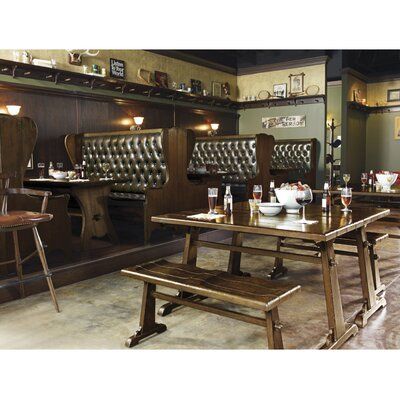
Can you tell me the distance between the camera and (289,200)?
290cm

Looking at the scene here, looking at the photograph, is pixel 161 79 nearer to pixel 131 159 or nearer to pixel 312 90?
pixel 131 159

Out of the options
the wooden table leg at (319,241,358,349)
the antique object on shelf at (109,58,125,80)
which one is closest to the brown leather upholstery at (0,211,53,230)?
the wooden table leg at (319,241,358,349)

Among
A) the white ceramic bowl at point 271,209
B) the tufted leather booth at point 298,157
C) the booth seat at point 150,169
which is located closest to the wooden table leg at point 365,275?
the white ceramic bowl at point 271,209

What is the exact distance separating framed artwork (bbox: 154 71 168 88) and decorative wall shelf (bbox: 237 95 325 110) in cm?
241

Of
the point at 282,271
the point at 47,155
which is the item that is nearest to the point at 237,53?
the point at 47,155

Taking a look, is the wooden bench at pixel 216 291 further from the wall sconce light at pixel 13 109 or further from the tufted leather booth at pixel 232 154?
the tufted leather booth at pixel 232 154

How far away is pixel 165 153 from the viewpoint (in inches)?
187

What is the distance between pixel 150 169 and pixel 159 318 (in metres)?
2.41

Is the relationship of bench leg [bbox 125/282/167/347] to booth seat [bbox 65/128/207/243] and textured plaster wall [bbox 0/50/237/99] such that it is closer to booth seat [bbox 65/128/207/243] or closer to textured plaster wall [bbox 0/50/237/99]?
booth seat [bbox 65/128/207/243]
